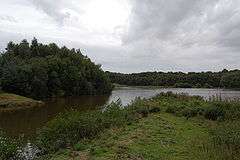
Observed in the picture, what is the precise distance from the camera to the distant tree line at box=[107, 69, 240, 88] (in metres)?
103

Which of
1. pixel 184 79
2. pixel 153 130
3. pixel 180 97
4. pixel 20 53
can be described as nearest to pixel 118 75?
pixel 184 79

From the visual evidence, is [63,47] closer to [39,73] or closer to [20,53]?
[20,53]

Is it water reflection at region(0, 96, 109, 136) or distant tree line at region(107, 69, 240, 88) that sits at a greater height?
distant tree line at region(107, 69, 240, 88)

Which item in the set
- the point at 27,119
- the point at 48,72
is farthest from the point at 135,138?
the point at 48,72

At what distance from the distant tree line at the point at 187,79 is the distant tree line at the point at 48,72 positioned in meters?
33.1

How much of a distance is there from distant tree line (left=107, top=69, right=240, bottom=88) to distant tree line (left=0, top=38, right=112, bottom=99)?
33062mm

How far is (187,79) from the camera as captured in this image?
142 metres

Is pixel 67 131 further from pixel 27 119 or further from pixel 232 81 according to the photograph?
pixel 232 81

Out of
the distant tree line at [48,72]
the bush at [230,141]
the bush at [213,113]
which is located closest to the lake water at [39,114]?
the bush at [213,113]

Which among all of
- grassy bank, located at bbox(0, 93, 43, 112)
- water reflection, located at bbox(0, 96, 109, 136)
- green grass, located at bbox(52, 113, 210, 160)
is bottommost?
water reflection, located at bbox(0, 96, 109, 136)

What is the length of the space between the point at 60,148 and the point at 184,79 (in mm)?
128742

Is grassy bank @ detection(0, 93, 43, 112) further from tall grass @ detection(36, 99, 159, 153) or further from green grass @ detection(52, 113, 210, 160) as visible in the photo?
green grass @ detection(52, 113, 210, 160)

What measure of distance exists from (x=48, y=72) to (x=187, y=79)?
64.4m

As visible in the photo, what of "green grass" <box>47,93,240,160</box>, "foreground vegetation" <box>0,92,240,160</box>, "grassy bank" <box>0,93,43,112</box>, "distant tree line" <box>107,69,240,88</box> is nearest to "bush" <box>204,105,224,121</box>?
"foreground vegetation" <box>0,92,240,160</box>
